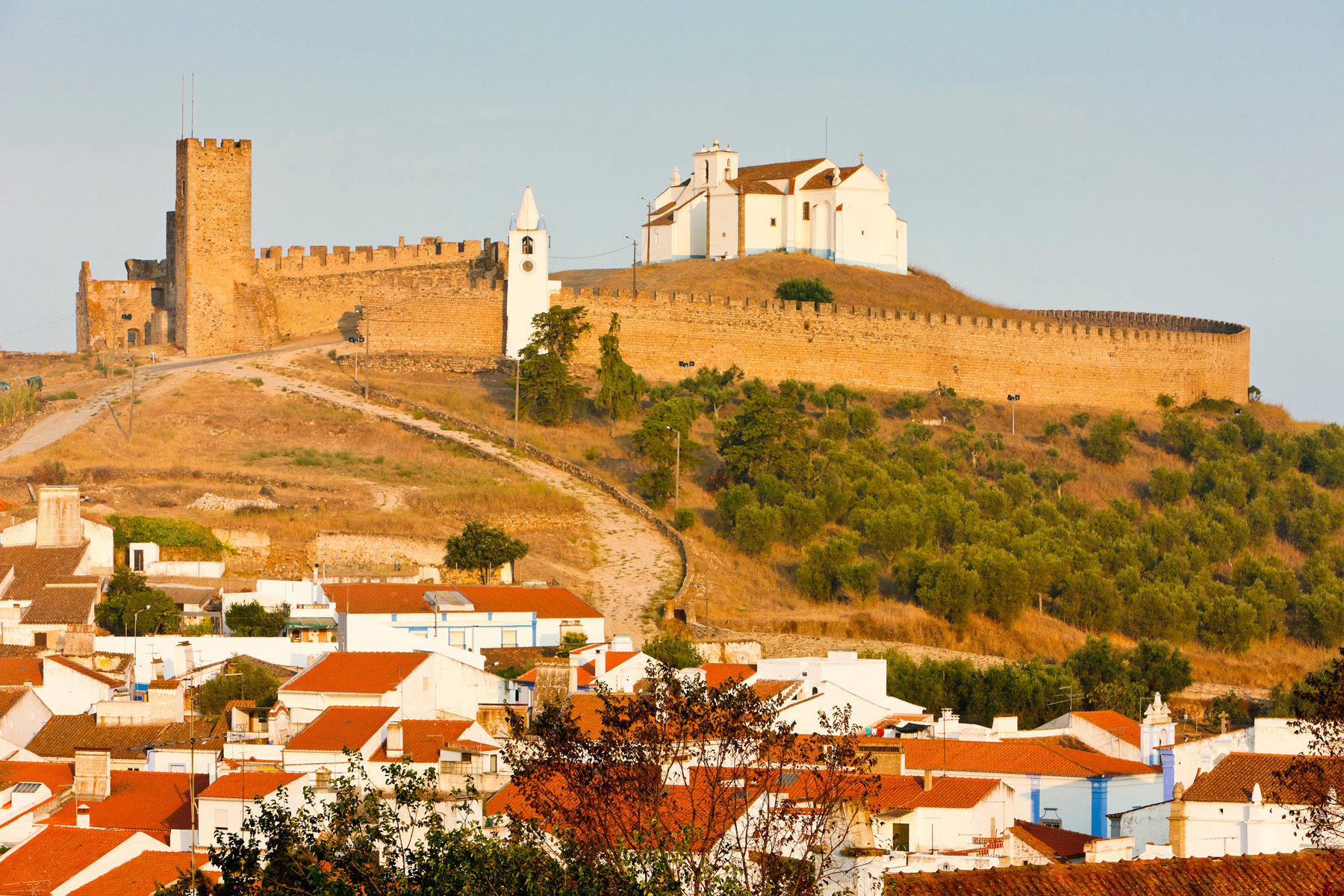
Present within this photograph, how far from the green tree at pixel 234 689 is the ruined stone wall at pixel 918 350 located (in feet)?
70.3

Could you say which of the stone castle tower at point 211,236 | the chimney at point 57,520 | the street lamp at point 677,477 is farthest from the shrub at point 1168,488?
the chimney at point 57,520

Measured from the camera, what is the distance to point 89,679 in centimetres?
2339

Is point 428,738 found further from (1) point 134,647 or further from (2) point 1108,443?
(2) point 1108,443

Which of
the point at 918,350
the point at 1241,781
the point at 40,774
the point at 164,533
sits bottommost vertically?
the point at 40,774

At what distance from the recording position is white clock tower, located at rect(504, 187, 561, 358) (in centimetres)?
4478

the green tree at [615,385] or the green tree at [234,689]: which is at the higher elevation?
the green tree at [615,385]

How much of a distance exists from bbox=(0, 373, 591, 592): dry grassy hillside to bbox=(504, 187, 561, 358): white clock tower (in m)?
4.92

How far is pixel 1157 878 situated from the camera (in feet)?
41.0

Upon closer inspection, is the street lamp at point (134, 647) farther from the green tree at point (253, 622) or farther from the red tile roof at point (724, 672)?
the red tile roof at point (724, 672)

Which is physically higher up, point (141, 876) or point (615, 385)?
point (615, 385)

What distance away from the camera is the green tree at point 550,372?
42125mm

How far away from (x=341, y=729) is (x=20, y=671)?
6.17 metres

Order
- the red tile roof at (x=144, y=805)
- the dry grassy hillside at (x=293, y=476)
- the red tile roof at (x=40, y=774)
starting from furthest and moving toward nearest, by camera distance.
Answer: the dry grassy hillside at (x=293, y=476) → the red tile roof at (x=40, y=774) → the red tile roof at (x=144, y=805)

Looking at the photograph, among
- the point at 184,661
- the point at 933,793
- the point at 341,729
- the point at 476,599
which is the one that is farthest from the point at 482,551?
the point at 933,793
